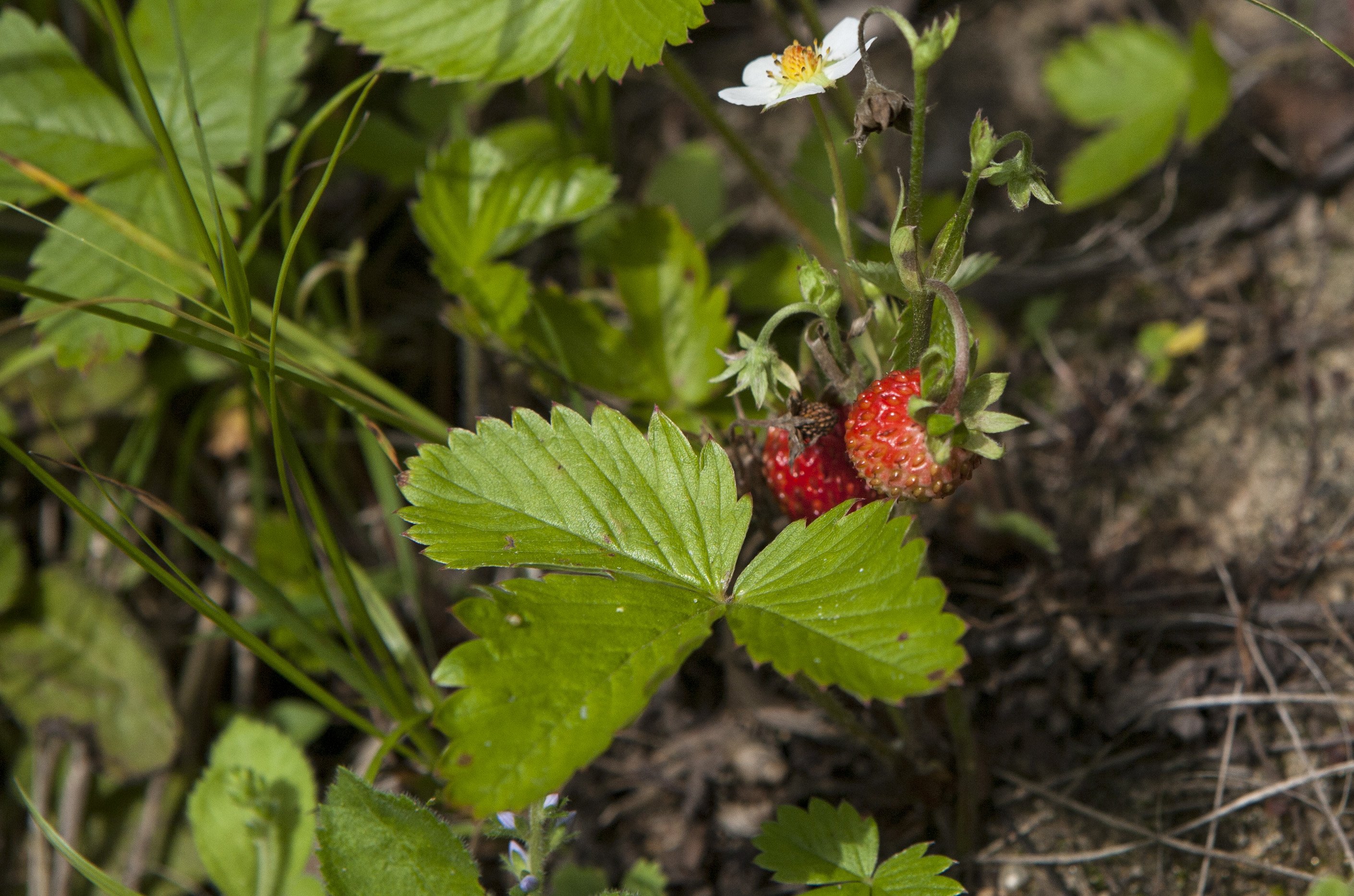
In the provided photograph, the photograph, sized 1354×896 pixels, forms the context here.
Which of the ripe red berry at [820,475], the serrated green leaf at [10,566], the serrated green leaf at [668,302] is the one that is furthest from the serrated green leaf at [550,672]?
the serrated green leaf at [10,566]

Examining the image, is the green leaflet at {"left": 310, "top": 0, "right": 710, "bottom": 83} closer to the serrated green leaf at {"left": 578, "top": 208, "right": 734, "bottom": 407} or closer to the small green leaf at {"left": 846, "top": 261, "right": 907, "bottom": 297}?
A: the serrated green leaf at {"left": 578, "top": 208, "right": 734, "bottom": 407}

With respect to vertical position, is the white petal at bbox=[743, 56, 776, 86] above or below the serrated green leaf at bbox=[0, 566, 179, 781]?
above

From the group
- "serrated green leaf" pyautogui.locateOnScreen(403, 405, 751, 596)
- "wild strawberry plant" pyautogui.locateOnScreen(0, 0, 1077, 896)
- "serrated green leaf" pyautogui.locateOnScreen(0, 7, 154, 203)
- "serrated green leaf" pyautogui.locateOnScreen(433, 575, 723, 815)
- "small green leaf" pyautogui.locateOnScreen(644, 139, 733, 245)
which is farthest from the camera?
"small green leaf" pyautogui.locateOnScreen(644, 139, 733, 245)

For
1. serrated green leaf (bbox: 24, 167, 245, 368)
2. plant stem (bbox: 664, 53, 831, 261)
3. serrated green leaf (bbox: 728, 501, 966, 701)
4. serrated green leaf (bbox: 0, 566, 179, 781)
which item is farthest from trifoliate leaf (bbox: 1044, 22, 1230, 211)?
serrated green leaf (bbox: 0, 566, 179, 781)

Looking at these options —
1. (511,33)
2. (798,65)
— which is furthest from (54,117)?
(798,65)

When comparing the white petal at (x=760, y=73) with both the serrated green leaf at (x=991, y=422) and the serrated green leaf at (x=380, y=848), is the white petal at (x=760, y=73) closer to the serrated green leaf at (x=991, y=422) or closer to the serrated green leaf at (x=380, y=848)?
the serrated green leaf at (x=991, y=422)

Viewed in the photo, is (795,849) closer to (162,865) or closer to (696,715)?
(696,715)
